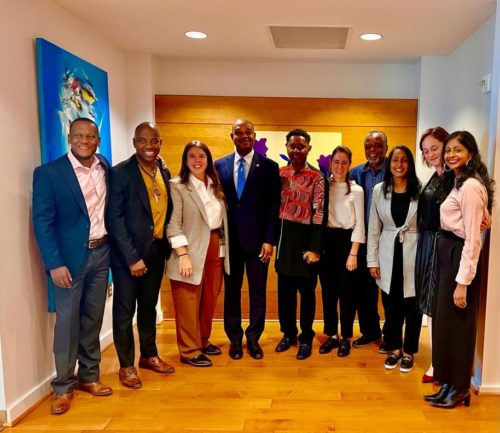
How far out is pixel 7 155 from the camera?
7.20ft

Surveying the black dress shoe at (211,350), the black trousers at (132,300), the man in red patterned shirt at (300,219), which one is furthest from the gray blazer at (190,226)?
the black dress shoe at (211,350)

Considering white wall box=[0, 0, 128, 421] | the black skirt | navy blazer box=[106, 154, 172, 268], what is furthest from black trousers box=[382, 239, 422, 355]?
white wall box=[0, 0, 128, 421]

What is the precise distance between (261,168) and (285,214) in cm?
35

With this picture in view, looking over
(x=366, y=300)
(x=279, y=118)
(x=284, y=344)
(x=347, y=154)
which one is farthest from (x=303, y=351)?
(x=279, y=118)

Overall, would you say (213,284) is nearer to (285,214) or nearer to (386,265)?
(285,214)

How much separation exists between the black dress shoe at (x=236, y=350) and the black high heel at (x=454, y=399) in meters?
1.26

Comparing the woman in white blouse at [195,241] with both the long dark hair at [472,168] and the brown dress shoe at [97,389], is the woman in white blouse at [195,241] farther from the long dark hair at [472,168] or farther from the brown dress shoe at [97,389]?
the long dark hair at [472,168]

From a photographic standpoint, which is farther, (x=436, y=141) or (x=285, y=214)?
(x=285, y=214)

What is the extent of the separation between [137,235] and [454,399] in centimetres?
199

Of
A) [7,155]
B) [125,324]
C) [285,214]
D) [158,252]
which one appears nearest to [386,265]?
[285,214]

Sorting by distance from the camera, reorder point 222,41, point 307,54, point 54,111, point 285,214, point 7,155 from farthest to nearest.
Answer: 1. point 307,54
2. point 222,41
3. point 285,214
4. point 54,111
5. point 7,155

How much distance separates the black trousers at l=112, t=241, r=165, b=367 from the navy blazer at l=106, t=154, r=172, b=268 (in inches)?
3.5

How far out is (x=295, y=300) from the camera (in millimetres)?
3117

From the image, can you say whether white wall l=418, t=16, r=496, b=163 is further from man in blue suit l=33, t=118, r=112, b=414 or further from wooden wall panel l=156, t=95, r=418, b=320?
man in blue suit l=33, t=118, r=112, b=414
